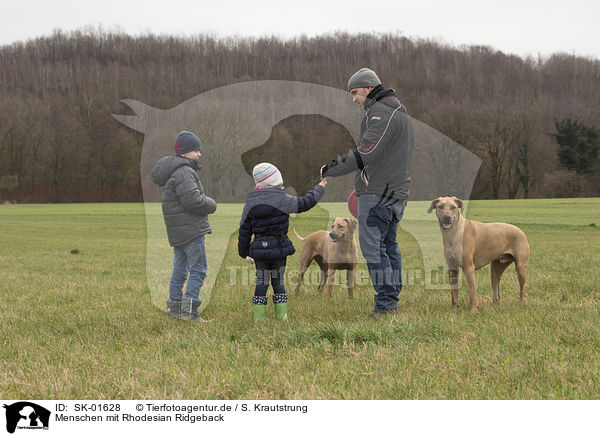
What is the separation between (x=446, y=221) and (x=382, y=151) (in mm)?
1277

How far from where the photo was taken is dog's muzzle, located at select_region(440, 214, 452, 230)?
19.8ft

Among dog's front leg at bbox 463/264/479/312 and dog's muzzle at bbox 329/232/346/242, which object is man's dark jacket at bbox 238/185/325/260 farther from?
dog's front leg at bbox 463/264/479/312

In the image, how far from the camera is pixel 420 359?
403 cm

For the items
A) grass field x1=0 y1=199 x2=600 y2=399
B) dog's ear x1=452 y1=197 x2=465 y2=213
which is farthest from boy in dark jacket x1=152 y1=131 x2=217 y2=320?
dog's ear x1=452 y1=197 x2=465 y2=213

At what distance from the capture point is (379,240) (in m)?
5.88

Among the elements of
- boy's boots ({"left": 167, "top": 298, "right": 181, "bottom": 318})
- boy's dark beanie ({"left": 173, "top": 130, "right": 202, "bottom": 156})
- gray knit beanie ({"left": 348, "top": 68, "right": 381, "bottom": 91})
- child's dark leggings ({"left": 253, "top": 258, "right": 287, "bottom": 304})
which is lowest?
boy's boots ({"left": 167, "top": 298, "right": 181, "bottom": 318})

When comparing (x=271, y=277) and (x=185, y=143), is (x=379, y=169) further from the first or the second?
(x=185, y=143)

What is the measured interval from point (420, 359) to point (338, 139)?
3349mm

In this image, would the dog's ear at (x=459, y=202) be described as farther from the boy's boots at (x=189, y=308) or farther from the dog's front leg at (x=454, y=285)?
the boy's boots at (x=189, y=308)

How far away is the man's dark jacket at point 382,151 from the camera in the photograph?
5.55 meters

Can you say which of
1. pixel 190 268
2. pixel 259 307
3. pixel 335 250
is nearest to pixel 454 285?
pixel 335 250

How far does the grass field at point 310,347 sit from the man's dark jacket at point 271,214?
0.55 metres
